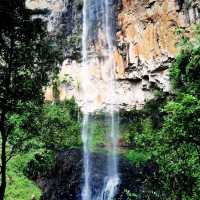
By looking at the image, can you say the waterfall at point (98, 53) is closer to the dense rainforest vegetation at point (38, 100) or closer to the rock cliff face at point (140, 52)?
the rock cliff face at point (140, 52)

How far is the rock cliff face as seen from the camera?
30.8 metres

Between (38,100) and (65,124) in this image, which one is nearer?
(38,100)

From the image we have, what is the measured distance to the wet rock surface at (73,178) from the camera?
24.5m

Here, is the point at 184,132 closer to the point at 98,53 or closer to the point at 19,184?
the point at 19,184

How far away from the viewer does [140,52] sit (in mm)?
32531

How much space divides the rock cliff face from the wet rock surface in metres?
6.76

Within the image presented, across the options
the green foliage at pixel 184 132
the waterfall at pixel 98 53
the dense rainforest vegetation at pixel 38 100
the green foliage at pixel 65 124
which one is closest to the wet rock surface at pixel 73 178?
the green foliage at pixel 65 124

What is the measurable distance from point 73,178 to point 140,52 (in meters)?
11.6

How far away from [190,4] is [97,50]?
371 inches

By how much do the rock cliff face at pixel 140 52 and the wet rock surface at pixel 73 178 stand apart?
22.2 ft

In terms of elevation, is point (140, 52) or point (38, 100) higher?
point (140, 52)

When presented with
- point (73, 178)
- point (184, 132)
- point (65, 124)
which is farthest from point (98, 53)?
point (184, 132)

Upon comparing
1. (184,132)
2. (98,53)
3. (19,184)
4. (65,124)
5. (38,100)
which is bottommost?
(19,184)

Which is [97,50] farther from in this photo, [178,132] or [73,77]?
[178,132]
